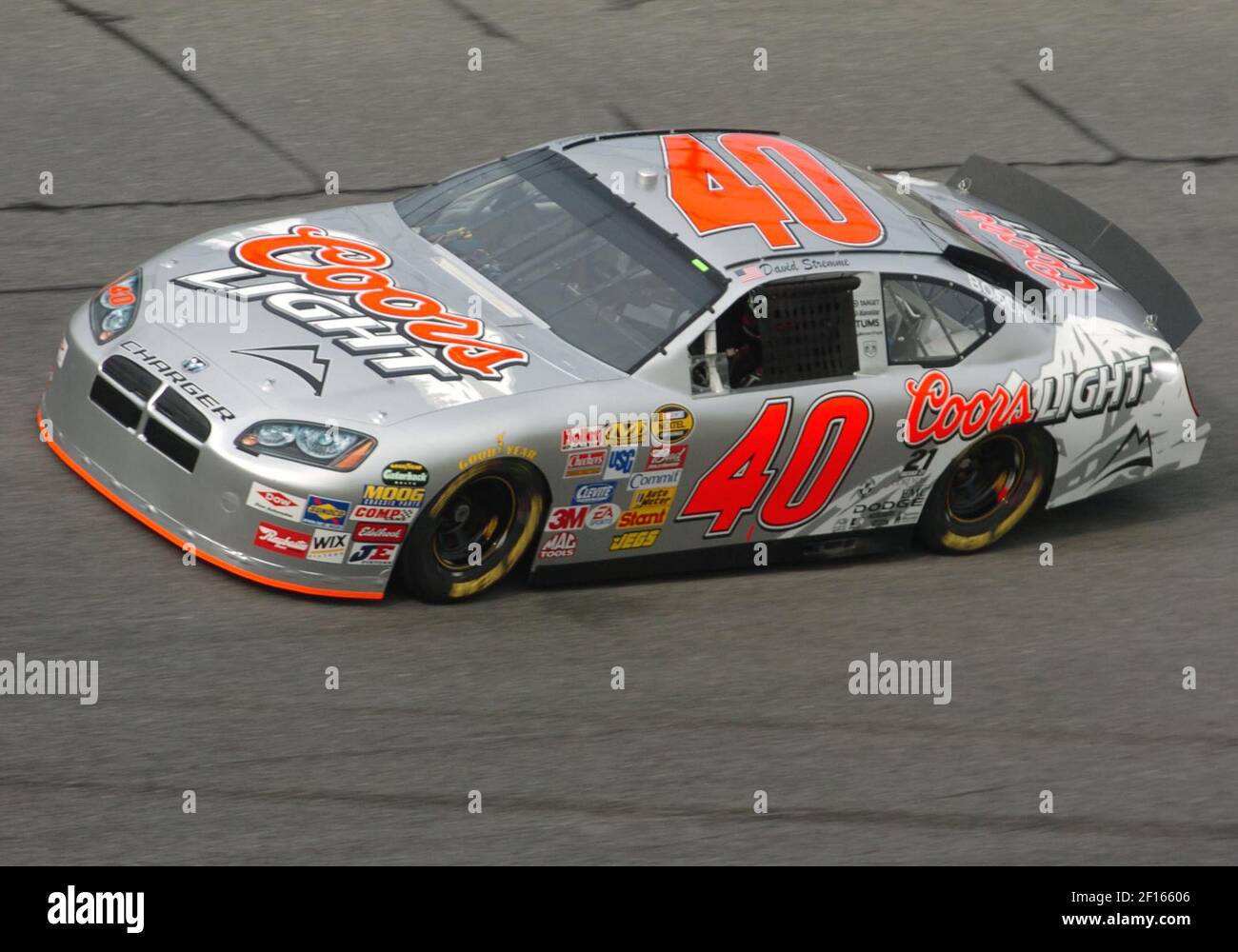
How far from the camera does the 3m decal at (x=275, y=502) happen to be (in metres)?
6.29

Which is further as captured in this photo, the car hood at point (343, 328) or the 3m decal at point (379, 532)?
the car hood at point (343, 328)

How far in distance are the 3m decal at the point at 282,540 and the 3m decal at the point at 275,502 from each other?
0.07 m

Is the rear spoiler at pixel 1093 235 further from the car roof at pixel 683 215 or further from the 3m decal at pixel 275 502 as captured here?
the 3m decal at pixel 275 502

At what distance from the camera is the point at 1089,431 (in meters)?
8.09

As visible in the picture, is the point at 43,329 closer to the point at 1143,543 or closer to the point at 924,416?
the point at 924,416

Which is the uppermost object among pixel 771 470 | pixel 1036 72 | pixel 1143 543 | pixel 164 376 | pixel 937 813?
pixel 1036 72

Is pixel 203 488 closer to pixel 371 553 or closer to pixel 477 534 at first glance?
pixel 371 553

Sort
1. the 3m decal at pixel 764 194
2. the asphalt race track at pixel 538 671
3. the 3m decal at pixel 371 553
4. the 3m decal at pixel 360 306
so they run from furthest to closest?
1. the 3m decal at pixel 764 194
2. the 3m decal at pixel 360 306
3. the 3m decal at pixel 371 553
4. the asphalt race track at pixel 538 671

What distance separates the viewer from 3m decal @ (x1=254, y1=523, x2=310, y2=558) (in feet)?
20.9

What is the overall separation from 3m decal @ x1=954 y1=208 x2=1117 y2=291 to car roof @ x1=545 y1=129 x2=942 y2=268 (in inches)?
32.3

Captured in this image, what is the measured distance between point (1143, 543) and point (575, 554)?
9.90 feet

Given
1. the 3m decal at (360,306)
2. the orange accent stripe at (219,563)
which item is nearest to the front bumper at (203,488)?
the orange accent stripe at (219,563)

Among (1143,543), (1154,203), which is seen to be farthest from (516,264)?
(1154,203)

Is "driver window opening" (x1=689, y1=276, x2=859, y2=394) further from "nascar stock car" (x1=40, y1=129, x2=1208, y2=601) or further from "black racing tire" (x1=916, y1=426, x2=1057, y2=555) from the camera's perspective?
"black racing tire" (x1=916, y1=426, x2=1057, y2=555)
